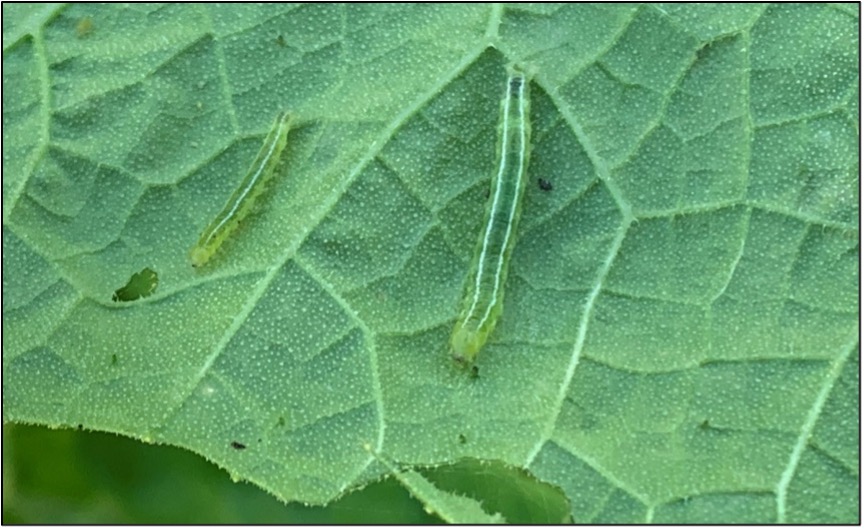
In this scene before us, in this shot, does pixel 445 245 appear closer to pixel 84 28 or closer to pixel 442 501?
pixel 442 501

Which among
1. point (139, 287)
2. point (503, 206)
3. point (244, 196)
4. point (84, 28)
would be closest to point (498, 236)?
point (503, 206)

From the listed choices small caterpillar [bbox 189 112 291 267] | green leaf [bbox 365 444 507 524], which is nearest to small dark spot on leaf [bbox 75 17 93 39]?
small caterpillar [bbox 189 112 291 267]

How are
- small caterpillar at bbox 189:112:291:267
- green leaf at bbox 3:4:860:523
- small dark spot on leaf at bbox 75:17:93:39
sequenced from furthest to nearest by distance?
1. small dark spot on leaf at bbox 75:17:93:39
2. small caterpillar at bbox 189:112:291:267
3. green leaf at bbox 3:4:860:523

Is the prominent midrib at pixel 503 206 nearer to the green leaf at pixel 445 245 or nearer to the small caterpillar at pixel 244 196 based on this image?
the green leaf at pixel 445 245

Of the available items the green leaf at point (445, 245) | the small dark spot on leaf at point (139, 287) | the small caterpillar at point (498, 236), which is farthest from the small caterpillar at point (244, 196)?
the small caterpillar at point (498, 236)

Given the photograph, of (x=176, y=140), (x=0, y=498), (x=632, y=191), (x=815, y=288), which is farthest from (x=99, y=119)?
(x=815, y=288)

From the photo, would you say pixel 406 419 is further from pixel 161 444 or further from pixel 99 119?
pixel 99 119

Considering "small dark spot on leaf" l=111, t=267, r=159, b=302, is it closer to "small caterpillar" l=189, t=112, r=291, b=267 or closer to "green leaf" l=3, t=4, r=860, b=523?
"green leaf" l=3, t=4, r=860, b=523
